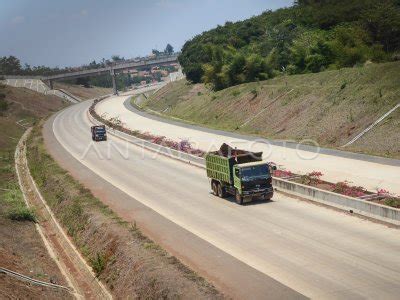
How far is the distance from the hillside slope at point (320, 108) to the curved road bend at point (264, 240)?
1418cm

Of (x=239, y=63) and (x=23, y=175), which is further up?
(x=239, y=63)

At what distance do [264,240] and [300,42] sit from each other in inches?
→ 2539

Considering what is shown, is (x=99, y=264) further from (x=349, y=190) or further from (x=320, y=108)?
(x=320, y=108)

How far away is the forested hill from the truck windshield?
3993 cm

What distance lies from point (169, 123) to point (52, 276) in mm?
58282

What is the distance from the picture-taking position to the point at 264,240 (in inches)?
961

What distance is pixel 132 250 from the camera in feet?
79.1

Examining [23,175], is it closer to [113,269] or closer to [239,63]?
[113,269]

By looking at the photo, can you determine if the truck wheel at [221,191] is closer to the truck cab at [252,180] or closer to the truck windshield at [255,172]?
the truck cab at [252,180]

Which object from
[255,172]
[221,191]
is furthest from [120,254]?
[221,191]

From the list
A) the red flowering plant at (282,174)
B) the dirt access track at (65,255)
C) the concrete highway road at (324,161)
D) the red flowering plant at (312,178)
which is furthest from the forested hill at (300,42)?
the dirt access track at (65,255)

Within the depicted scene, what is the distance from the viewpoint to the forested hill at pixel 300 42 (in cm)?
7169

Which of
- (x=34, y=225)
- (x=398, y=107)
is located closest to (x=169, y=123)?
(x=398, y=107)

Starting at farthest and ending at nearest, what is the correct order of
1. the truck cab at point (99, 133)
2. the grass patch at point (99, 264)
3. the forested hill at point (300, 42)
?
the forested hill at point (300, 42), the truck cab at point (99, 133), the grass patch at point (99, 264)
